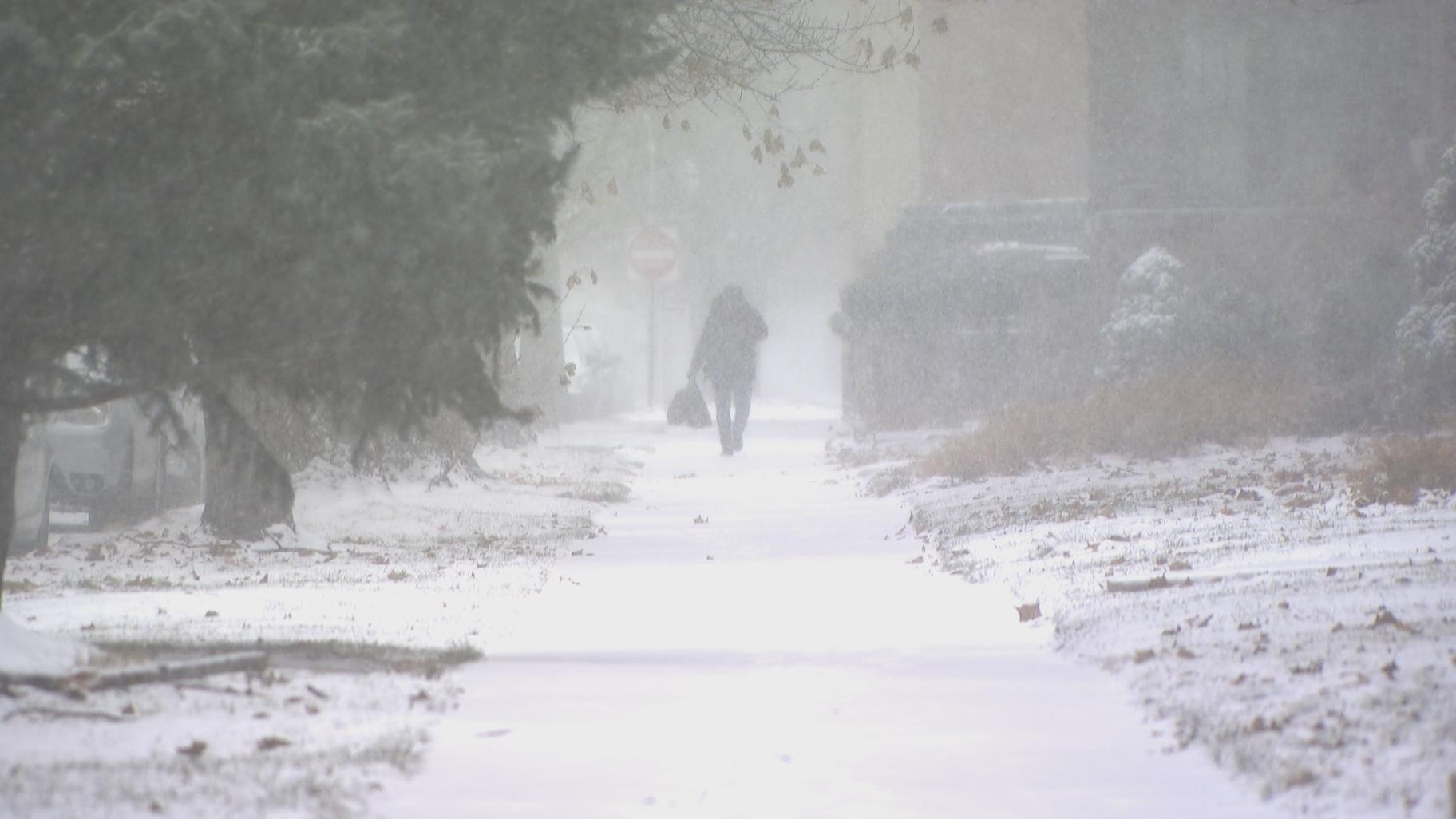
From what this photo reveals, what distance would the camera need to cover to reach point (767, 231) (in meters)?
52.5

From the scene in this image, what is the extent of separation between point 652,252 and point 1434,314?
13834 millimetres

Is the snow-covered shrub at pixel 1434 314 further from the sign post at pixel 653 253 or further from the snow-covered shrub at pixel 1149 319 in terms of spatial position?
the sign post at pixel 653 253

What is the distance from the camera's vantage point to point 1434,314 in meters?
17.4

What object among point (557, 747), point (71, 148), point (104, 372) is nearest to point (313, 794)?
point (557, 747)

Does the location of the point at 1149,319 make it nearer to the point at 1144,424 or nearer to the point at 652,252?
the point at 1144,424

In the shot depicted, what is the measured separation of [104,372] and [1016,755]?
3949 millimetres

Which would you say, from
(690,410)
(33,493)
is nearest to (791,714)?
(33,493)

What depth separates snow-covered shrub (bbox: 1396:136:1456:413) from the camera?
55.9 feet

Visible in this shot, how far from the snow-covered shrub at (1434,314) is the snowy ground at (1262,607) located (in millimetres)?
3114

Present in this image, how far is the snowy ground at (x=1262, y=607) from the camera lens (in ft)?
16.3

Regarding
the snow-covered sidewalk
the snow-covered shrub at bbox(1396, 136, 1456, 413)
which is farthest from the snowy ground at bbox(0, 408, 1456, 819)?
the snow-covered shrub at bbox(1396, 136, 1456, 413)

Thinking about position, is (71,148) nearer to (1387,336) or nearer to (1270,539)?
(1270,539)

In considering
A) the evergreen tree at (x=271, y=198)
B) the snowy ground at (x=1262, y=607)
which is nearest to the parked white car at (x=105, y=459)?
the snowy ground at (x=1262, y=607)

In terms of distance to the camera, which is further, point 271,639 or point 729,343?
point 729,343
